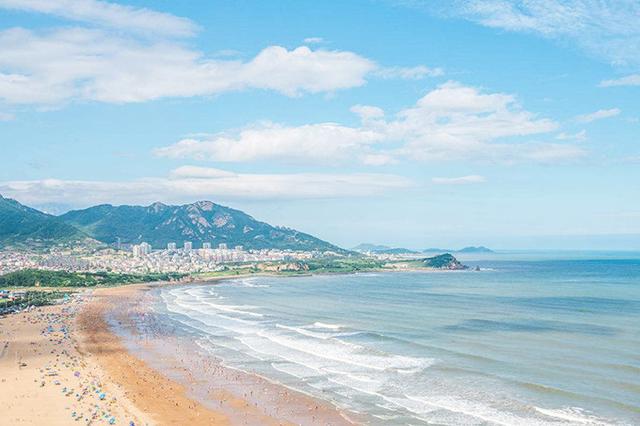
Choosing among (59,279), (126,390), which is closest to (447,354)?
(126,390)

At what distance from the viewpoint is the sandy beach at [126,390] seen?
30875 millimetres

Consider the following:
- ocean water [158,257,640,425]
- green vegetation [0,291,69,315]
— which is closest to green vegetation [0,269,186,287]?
green vegetation [0,291,69,315]

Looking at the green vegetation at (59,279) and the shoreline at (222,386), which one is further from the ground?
the shoreline at (222,386)

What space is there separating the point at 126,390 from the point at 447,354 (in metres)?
25.6

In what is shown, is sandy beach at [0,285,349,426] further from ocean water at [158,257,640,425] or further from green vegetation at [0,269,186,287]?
green vegetation at [0,269,186,287]

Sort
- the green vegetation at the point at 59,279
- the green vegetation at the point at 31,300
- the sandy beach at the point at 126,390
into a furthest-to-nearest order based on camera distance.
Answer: the green vegetation at the point at 59,279, the green vegetation at the point at 31,300, the sandy beach at the point at 126,390

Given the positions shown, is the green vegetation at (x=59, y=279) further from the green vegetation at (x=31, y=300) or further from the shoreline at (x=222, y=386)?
the shoreline at (x=222, y=386)

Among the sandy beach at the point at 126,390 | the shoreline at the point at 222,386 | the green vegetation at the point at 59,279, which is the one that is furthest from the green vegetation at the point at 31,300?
the shoreline at the point at 222,386

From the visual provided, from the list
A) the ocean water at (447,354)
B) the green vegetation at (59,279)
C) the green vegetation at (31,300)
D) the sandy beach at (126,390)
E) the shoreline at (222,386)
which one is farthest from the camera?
the green vegetation at (59,279)

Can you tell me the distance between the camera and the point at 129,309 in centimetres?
9038

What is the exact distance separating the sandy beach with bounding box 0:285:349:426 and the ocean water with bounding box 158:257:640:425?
2712mm

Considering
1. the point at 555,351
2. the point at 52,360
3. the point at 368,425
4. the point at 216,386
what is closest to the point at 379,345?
the point at 555,351

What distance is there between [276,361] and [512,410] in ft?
67.4

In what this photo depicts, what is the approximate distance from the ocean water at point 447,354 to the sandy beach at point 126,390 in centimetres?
271
